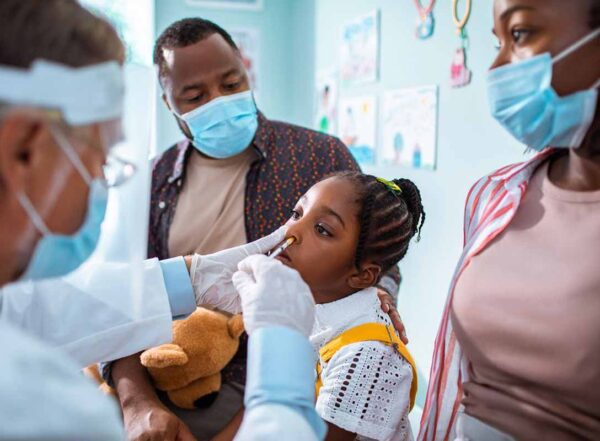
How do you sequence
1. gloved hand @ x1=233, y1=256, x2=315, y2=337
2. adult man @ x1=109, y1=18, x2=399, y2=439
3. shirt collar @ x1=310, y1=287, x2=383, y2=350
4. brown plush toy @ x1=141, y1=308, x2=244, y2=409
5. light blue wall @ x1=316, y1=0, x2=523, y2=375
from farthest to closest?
light blue wall @ x1=316, y1=0, x2=523, y2=375, adult man @ x1=109, y1=18, x2=399, y2=439, brown plush toy @ x1=141, y1=308, x2=244, y2=409, shirt collar @ x1=310, y1=287, x2=383, y2=350, gloved hand @ x1=233, y1=256, x2=315, y2=337

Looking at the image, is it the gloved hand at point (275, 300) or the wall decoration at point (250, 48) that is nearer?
the gloved hand at point (275, 300)

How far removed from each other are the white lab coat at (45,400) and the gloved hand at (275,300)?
272 millimetres

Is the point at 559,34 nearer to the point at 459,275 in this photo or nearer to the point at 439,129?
the point at 459,275

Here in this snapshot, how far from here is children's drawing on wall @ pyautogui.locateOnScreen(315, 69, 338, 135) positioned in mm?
3521

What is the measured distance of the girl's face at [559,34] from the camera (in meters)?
0.93

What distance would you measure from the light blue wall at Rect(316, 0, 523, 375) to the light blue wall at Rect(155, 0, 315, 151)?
1.06 meters

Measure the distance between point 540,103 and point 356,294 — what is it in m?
0.56

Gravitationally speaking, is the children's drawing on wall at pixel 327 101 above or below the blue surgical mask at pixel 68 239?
above

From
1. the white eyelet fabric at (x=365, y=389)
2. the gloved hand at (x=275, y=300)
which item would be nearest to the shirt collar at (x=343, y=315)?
the white eyelet fabric at (x=365, y=389)

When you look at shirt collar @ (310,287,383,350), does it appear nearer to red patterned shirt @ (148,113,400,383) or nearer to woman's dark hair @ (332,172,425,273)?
woman's dark hair @ (332,172,425,273)

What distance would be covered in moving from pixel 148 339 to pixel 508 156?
135cm

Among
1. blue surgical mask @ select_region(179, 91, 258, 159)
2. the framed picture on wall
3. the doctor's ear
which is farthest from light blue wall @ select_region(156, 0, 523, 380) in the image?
the doctor's ear

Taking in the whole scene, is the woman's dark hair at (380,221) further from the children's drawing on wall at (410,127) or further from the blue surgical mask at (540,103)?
the children's drawing on wall at (410,127)

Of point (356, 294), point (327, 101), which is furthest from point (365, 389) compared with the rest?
point (327, 101)
